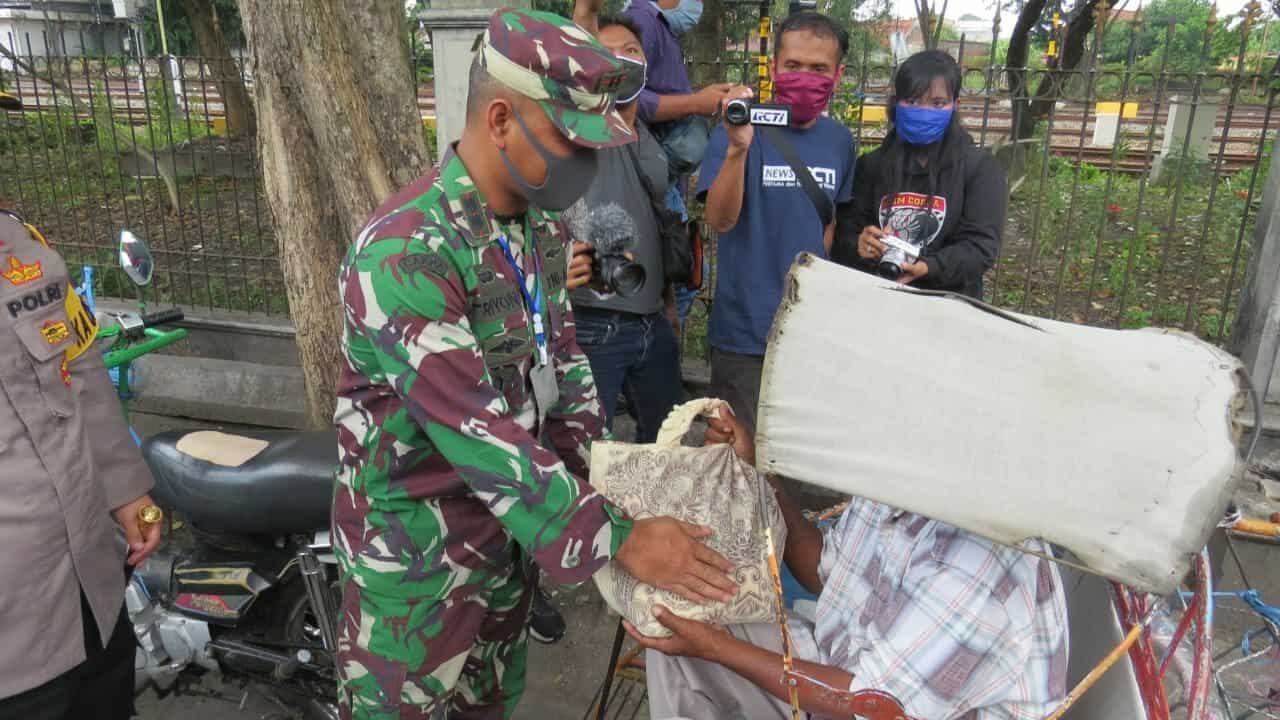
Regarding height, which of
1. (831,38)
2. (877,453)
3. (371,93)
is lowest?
(877,453)

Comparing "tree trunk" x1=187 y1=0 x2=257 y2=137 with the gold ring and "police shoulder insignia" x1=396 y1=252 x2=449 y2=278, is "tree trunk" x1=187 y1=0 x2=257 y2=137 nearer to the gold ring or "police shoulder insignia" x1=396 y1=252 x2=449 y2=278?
the gold ring

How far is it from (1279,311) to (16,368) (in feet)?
14.3

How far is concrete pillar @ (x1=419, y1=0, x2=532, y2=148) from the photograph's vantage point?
3.90m

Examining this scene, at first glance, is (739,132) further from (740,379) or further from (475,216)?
(475,216)

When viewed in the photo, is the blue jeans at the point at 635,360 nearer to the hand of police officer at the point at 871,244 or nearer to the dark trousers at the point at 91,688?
the hand of police officer at the point at 871,244

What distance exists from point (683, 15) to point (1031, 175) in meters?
5.04

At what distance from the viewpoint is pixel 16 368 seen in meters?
1.91

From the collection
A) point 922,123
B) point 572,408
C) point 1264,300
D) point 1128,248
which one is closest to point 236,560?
point 572,408

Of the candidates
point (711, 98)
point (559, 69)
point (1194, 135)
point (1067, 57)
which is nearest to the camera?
point (559, 69)

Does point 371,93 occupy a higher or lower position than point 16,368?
higher

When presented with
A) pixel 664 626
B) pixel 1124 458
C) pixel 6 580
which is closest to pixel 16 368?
pixel 6 580

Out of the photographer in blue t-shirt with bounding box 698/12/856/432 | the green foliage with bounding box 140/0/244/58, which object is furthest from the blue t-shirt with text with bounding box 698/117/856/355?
the green foliage with bounding box 140/0/244/58

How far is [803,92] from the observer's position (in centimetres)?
309

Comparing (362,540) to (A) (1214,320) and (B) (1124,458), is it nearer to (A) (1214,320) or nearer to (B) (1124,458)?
(B) (1124,458)
